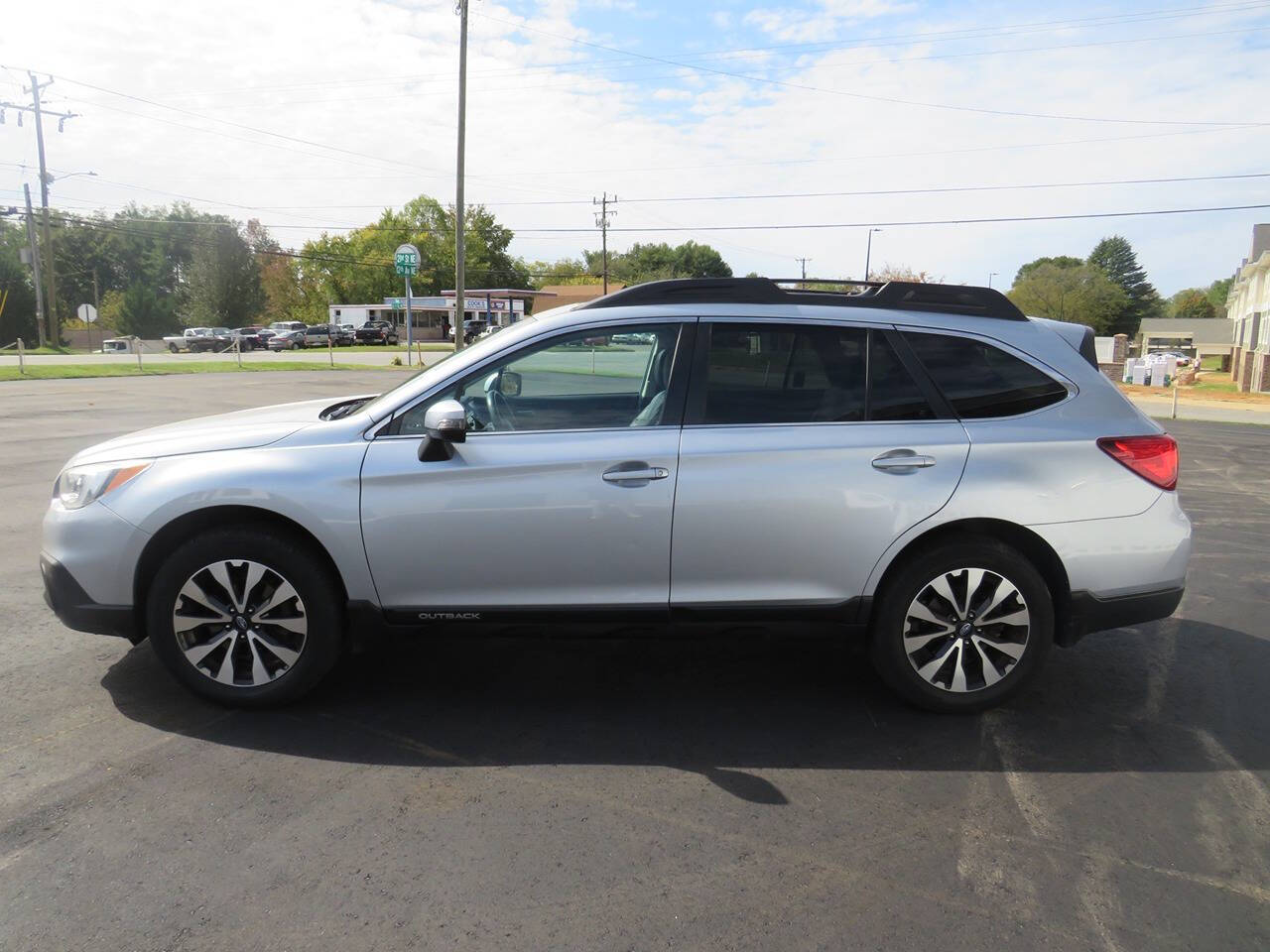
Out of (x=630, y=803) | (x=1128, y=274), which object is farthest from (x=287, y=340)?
(x=1128, y=274)

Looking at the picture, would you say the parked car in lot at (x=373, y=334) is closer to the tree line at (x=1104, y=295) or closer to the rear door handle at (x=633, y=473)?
the tree line at (x=1104, y=295)

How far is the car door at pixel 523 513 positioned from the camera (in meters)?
3.75

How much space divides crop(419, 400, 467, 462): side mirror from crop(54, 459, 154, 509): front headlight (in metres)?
1.23

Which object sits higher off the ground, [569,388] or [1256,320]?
[1256,320]

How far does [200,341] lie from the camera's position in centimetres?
5716

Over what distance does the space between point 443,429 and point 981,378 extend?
2350 millimetres

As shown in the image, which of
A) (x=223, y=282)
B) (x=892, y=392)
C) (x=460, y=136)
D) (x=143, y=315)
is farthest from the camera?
(x=143, y=315)

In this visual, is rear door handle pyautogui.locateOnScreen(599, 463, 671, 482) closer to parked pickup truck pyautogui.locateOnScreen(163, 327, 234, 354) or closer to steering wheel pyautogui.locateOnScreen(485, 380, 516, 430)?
steering wheel pyautogui.locateOnScreen(485, 380, 516, 430)

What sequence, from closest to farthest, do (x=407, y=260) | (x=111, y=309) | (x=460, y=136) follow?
(x=460, y=136) → (x=407, y=260) → (x=111, y=309)

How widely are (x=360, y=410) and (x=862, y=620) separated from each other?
2.43m

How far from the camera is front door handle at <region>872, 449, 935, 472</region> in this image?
382cm

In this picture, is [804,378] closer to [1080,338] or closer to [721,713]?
[1080,338]

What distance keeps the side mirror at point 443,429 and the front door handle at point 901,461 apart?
5.68 feet

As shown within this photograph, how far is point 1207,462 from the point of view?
13.0 meters
